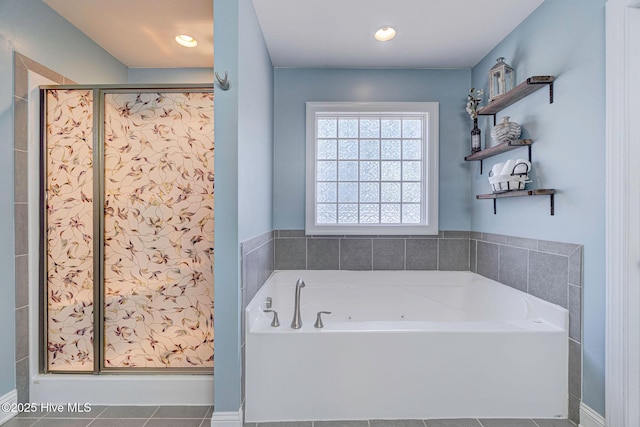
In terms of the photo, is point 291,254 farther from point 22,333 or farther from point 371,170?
point 22,333

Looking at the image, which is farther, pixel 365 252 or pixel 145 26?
pixel 365 252

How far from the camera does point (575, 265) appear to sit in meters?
1.66

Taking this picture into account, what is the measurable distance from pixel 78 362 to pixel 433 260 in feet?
8.82

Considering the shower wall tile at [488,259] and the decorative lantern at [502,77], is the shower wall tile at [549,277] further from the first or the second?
the decorative lantern at [502,77]

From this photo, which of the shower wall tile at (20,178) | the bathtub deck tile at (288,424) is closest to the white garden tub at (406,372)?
the bathtub deck tile at (288,424)

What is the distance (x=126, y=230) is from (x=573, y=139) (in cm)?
262

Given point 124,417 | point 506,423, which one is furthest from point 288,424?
point 506,423

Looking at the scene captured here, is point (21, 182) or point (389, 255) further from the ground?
point (21, 182)

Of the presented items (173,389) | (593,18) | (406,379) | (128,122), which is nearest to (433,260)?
(406,379)

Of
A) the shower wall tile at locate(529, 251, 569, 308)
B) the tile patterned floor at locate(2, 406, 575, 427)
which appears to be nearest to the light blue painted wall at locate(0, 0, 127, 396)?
the tile patterned floor at locate(2, 406, 575, 427)

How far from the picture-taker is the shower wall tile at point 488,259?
2.41 m

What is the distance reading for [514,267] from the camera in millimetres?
2182

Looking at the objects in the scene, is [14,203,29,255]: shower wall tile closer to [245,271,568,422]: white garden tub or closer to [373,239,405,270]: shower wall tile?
[245,271,568,422]: white garden tub

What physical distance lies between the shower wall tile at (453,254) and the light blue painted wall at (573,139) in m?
0.68
